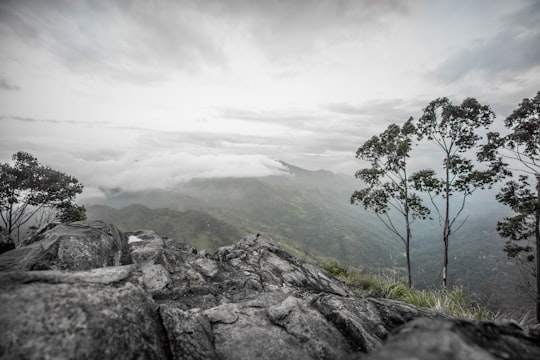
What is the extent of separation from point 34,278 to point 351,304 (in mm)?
6966

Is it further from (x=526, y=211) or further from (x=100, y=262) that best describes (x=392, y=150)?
(x=100, y=262)

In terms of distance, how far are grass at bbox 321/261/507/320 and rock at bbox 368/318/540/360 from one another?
21.2 ft

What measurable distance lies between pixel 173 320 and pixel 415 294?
11.0 m

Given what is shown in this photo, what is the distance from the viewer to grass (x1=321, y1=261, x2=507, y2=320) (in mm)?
8586

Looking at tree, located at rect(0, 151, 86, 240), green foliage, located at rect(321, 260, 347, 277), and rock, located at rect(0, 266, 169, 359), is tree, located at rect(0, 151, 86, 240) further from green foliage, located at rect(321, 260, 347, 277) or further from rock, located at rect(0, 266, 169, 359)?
rock, located at rect(0, 266, 169, 359)

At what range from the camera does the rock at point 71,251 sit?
6.41m

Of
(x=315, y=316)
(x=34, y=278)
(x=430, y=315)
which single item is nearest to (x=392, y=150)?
(x=430, y=315)

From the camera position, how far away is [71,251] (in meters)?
7.03

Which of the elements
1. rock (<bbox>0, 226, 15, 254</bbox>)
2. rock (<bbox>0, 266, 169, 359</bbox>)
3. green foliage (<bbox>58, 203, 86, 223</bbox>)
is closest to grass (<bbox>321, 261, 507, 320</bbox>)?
rock (<bbox>0, 266, 169, 359</bbox>)

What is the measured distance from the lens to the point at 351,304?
21.3 feet

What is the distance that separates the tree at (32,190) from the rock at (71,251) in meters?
26.2

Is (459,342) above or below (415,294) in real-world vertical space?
above

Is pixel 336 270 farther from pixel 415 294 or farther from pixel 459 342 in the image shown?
pixel 459 342

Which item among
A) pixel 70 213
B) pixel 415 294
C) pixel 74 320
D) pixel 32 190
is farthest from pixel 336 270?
pixel 32 190
